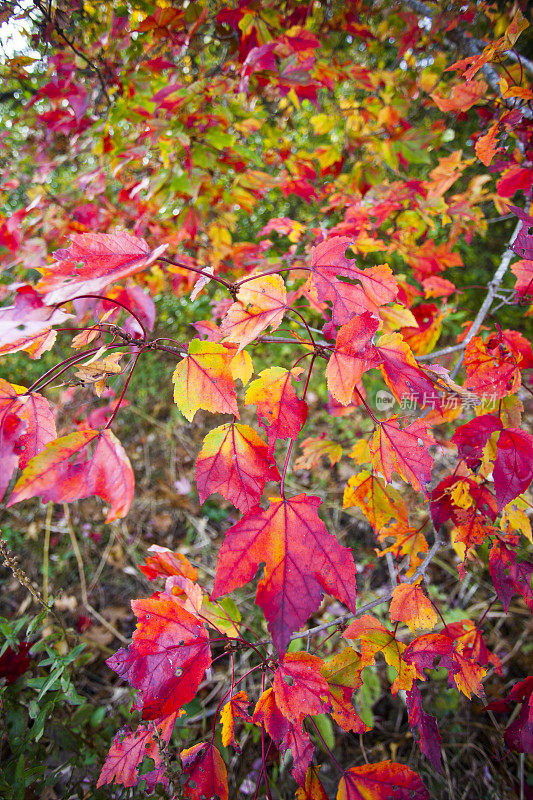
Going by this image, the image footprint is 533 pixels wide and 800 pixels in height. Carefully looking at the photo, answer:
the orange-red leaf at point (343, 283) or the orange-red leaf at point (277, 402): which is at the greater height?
the orange-red leaf at point (343, 283)

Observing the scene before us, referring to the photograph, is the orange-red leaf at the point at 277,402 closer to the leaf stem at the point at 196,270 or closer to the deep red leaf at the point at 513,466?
the leaf stem at the point at 196,270

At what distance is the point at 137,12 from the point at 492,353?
1810 millimetres

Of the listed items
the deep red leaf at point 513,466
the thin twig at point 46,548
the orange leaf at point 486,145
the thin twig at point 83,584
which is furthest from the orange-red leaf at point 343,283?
the thin twig at point 46,548

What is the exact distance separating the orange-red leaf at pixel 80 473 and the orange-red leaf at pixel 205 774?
576 millimetres

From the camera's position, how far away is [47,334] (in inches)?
29.6

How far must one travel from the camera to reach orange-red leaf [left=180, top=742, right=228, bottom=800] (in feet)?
2.44

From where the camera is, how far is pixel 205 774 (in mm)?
762

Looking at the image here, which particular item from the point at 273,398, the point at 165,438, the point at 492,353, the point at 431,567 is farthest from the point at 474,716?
the point at 165,438

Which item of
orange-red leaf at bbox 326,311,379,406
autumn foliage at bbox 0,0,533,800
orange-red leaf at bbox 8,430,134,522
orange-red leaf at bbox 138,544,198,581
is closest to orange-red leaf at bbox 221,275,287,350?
autumn foliage at bbox 0,0,533,800

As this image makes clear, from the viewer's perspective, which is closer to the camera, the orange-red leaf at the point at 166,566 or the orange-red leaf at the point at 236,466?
the orange-red leaf at the point at 236,466

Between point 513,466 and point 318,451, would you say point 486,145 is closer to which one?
point 513,466

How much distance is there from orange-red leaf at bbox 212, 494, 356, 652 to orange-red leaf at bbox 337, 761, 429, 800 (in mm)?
367

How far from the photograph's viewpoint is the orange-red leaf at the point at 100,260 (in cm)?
54

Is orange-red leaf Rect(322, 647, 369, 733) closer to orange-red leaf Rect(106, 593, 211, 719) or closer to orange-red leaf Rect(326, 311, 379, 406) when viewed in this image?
orange-red leaf Rect(106, 593, 211, 719)
